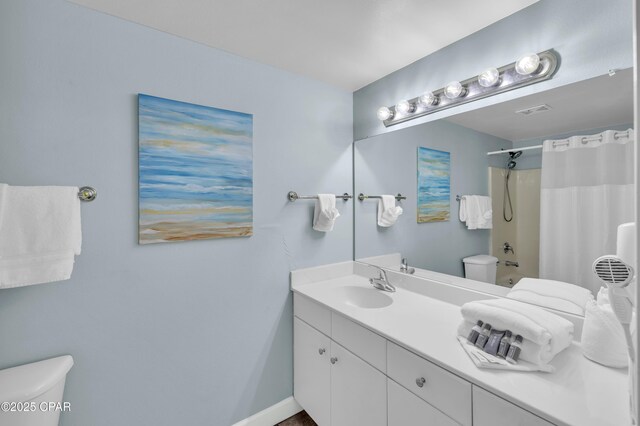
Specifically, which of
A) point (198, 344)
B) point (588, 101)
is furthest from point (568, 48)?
point (198, 344)

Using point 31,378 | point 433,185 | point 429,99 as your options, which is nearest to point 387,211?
point 433,185

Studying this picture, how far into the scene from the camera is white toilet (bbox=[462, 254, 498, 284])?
140cm

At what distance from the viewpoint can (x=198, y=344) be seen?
1502 mm

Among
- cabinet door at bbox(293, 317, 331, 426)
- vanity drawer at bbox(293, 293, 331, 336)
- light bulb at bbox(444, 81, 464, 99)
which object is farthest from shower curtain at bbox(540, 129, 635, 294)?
cabinet door at bbox(293, 317, 331, 426)

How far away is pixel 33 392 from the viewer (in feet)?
3.19

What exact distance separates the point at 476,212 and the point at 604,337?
2.36 feet

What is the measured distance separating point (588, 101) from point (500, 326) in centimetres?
95

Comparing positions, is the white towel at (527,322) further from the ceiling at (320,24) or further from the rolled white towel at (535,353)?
the ceiling at (320,24)

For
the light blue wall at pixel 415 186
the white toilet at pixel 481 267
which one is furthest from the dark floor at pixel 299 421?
the white toilet at pixel 481 267

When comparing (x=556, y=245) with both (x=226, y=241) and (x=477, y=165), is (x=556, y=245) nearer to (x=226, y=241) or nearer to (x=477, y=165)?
(x=477, y=165)

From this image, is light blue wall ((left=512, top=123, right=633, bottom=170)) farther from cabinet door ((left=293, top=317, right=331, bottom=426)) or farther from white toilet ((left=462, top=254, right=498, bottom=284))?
cabinet door ((left=293, top=317, right=331, bottom=426))

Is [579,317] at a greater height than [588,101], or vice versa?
[588,101]

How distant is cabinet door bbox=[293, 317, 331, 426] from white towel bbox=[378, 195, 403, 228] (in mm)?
886

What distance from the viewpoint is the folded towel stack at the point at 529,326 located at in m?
0.90
